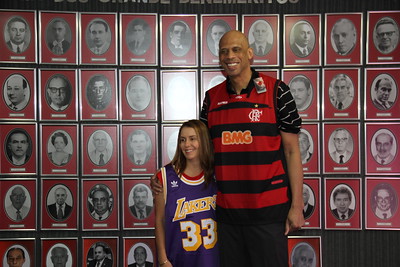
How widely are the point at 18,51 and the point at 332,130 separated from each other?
2.45 metres

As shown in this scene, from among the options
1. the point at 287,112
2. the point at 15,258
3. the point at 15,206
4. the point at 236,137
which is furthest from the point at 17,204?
the point at 287,112

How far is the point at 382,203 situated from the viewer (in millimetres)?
3139

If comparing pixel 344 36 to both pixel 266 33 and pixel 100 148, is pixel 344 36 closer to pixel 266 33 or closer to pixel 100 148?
pixel 266 33

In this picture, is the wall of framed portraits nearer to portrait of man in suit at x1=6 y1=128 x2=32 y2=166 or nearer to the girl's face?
portrait of man in suit at x1=6 y1=128 x2=32 y2=166

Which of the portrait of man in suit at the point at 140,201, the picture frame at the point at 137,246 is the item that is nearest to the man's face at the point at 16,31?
the portrait of man in suit at the point at 140,201

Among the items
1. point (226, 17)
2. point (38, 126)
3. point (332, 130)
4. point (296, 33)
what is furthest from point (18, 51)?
point (332, 130)

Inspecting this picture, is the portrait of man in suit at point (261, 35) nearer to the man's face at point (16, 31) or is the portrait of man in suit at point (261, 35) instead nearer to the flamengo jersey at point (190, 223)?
the flamengo jersey at point (190, 223)

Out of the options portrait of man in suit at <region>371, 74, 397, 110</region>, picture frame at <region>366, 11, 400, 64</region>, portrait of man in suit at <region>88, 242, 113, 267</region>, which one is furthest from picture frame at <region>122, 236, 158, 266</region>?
picture frame at <region>366, 11, 400, 64</region>

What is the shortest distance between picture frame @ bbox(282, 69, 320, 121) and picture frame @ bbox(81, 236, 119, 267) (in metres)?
1.74

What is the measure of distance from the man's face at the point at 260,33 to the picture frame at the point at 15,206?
6.55 ft

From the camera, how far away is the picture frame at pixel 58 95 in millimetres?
3102

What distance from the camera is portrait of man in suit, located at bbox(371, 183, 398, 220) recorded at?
123 inches

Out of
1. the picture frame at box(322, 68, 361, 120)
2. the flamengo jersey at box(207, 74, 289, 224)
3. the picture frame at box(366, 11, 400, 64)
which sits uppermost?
the picture frame at box(366, 11, 400, 64)

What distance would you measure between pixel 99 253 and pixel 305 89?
2006mm
